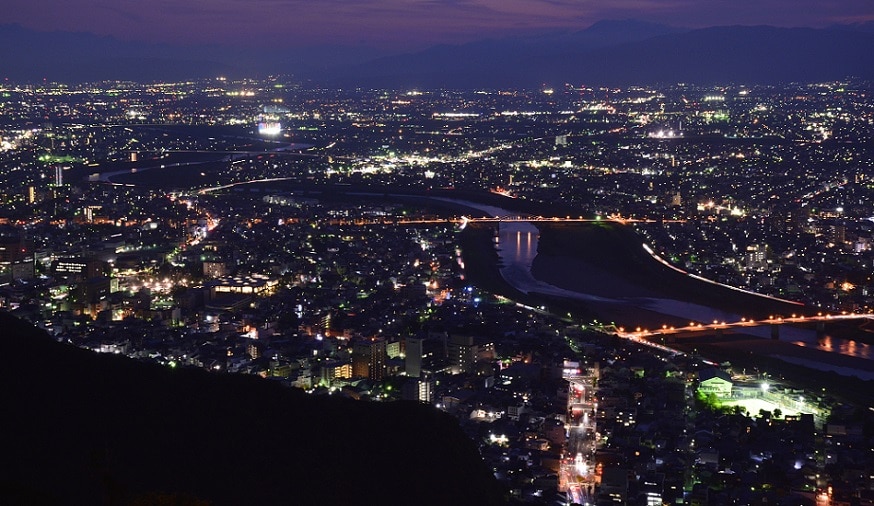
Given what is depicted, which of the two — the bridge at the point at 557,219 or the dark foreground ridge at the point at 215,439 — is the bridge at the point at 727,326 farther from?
the bridge at the point at 557,219

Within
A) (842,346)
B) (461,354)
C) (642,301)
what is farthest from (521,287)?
(842,346)

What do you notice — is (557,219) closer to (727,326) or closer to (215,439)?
(727,326)

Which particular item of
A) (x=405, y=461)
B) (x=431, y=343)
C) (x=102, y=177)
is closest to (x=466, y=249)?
(x=431, y=343)

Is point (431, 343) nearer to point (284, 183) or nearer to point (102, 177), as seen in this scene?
point (284, 183)

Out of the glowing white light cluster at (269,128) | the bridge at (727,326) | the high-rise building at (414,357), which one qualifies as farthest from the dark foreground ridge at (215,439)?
the glowing white light cluster at (269,128)

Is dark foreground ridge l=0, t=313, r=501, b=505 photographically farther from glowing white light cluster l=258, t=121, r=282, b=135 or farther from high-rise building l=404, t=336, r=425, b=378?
glowing white light cluster l=258, t=121, r=282, b=135
